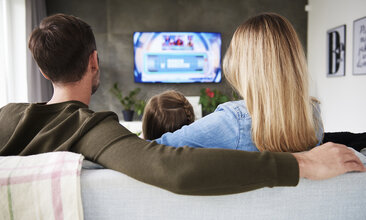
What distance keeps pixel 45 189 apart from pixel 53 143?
0.16 m

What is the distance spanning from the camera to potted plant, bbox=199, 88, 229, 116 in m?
4.56

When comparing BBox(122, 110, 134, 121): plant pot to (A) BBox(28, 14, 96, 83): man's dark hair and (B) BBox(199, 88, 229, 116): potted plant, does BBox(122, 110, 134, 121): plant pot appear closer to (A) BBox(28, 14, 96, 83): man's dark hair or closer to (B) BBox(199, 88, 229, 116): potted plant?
(B) BBox(199, 88, 229, 116): potted plant

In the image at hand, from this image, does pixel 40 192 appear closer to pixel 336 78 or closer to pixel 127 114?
pixel 127 114

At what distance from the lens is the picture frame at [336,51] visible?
377 centimetres

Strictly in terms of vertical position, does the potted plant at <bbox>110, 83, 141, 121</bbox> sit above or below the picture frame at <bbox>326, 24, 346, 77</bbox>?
below

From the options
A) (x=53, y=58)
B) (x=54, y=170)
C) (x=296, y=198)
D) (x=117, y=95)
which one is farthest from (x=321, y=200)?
(x=117, y=95)

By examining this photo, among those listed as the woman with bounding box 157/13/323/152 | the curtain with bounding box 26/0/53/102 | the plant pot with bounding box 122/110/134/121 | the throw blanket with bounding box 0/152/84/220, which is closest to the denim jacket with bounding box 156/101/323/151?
the woman with bounding box 157/13/323/152

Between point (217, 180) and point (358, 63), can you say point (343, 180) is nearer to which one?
point (217, 180)

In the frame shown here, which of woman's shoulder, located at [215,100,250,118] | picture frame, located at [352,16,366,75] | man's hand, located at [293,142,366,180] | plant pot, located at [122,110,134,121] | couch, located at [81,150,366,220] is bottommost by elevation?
plant pot, located at [122,110,134,121]

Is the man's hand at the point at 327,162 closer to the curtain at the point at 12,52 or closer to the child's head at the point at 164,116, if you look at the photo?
the child's head at the point at 164,116

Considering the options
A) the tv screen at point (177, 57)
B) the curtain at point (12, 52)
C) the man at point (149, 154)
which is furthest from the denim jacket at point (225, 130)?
the tv screen at point (177, 57)

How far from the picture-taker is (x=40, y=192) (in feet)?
2.04

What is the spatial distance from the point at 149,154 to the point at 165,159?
42 mm

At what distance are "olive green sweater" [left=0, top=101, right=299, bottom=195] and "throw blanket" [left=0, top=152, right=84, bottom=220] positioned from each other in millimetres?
90
